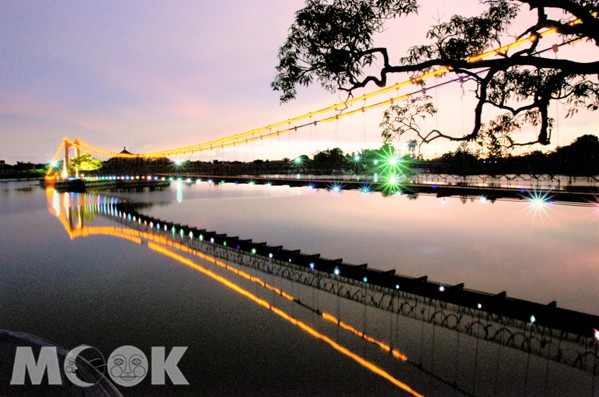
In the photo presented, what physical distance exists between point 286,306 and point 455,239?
23232 millimetres

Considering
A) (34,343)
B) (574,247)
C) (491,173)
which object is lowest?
(574,247)

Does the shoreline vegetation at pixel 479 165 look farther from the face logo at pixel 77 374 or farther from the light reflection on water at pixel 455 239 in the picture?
the face logo at pixel 77 374

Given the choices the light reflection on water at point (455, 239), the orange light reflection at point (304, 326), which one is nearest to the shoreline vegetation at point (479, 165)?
the light reflection on water at point (455, 239)

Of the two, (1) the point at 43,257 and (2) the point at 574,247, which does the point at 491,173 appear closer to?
(2) the point at 574,247

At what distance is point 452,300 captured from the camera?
15.3m

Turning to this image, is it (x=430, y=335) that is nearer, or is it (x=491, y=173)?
(x=430, y=335)

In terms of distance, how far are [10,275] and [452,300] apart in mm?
20398

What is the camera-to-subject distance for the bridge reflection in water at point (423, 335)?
418 inches

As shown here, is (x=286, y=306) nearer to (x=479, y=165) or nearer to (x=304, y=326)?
(x=304, y=326)

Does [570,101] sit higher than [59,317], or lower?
higher

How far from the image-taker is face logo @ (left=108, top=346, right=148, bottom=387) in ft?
29.9

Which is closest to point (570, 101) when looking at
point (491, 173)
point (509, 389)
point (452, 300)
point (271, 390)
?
point (509, 389)

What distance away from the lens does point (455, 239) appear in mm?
34812

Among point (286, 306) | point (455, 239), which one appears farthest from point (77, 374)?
point (455, 239)
